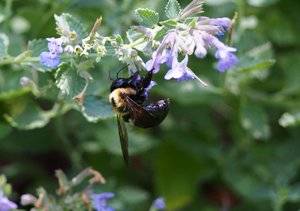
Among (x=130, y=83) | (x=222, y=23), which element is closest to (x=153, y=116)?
(x=130, y=83)

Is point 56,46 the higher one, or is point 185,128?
point 185,128

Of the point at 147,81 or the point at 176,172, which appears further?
the point at 176,172

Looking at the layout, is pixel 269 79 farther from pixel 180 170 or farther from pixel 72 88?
pixel 72 88

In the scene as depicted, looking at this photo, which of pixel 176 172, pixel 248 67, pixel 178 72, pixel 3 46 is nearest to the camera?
pixel 178 72

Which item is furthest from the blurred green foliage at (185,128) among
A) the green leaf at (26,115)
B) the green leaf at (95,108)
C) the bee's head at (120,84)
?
the bee's head at (120,84)

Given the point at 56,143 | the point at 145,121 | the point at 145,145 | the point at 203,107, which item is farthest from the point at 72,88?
the point at 203,107

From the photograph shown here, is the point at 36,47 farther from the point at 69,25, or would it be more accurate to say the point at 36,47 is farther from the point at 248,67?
the point at 248,67

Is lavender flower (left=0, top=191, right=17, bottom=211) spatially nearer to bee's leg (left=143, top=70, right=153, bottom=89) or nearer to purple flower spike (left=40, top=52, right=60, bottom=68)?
purple flower spike (left=40, top=52, right=60, bottom=68)
